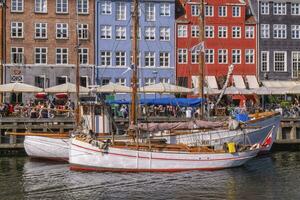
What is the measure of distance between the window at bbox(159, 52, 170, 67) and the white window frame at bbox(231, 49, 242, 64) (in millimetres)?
7726

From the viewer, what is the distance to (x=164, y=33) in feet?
239

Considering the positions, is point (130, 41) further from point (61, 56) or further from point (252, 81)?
point (252, 81)

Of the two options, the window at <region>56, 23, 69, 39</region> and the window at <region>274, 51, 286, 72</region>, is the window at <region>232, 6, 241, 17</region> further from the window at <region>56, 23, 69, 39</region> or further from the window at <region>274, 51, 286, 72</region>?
the window at <region>56, 23, 69, 39</region>

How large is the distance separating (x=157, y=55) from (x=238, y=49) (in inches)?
382

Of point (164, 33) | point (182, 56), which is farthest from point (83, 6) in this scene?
point (182, 56)

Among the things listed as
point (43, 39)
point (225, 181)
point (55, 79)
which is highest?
point (43, 39)

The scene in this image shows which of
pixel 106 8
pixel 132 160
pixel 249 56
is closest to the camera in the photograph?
pixel 132 160

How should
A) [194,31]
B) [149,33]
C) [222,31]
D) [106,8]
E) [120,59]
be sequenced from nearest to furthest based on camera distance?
[106,8], [120,59], [149,33], [194,31], [222,31]

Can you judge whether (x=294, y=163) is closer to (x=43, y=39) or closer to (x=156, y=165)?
(x=156, y=165)

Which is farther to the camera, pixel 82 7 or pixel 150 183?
pixel 82 7

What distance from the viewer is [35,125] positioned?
151 feet

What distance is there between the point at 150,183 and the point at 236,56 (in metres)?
44.7

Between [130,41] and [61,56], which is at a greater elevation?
[130,41]

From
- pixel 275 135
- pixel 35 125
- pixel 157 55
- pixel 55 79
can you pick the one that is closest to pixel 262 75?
pixel 157 55
